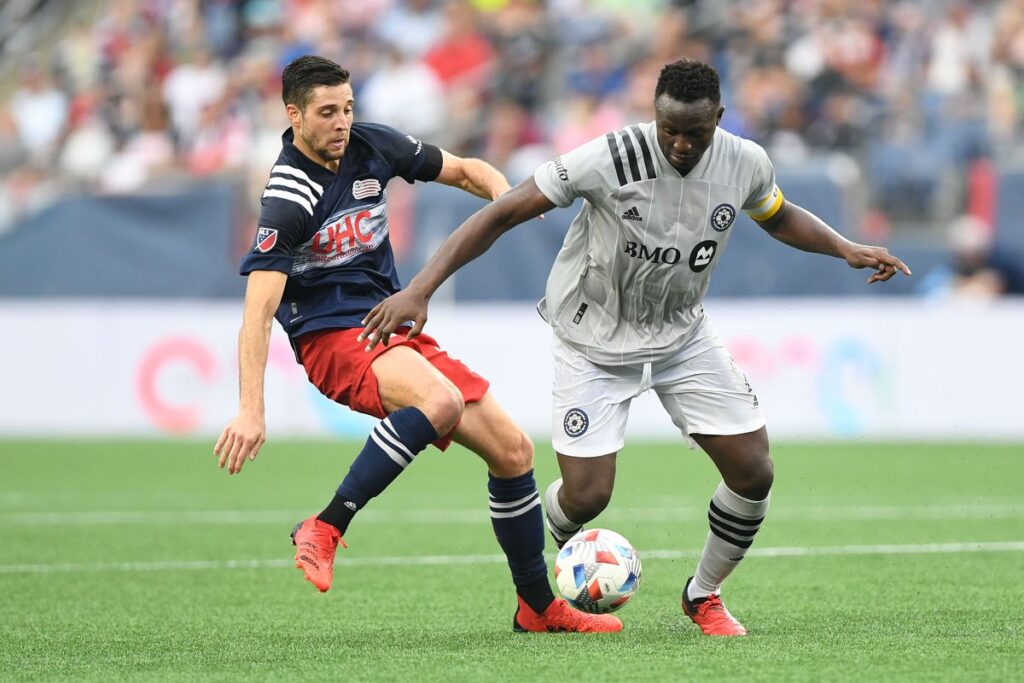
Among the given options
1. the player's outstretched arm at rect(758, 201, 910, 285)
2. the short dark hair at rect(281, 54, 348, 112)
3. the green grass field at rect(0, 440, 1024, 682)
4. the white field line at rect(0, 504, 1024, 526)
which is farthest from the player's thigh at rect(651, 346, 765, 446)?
the white field line at rect(0, 504, 1024, 526)

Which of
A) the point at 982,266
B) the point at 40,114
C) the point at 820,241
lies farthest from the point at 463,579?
the point at 40,114

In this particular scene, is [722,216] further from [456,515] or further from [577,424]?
[456,515]

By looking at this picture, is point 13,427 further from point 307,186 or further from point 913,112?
point 307,186

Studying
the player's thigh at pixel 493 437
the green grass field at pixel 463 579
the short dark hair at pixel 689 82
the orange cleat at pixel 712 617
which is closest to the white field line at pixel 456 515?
the green grass field at pixel 463 579

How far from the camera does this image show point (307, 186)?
19.8 ft

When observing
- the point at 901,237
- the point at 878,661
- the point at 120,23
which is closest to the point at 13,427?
the point at 120,23

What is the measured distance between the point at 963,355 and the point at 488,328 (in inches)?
177

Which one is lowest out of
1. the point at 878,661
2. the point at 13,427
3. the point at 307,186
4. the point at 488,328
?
the point at 13,427

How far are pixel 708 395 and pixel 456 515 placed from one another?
4474mm

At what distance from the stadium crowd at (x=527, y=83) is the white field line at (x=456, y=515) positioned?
606 cm

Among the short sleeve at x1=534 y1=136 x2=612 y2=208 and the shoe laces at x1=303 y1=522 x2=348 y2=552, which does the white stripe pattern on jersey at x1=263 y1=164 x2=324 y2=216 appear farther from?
the shoe laces at x1=303 y1=522 x2=348 y2=552

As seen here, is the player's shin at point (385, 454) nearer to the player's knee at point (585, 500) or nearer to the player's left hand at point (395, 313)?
the player's left hand at point (395, 313)

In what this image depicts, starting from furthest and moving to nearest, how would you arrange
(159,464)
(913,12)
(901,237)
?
(913,12) → (901,237) → (159,464)

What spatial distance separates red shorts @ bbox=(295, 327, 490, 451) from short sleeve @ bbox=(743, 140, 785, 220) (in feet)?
4.02
